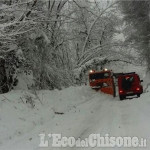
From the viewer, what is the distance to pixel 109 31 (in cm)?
3822

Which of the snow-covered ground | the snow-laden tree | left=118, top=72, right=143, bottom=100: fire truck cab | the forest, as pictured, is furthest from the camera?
the snow-laden tree

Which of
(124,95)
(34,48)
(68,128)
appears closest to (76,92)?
(124,95)

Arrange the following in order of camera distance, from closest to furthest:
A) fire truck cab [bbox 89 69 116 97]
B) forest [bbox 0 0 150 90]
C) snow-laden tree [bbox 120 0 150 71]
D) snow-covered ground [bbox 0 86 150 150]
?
snow-covered ground [bbox 0 86 150 150] < forest [bbox 0 0 150 90] < fire truck cab [bbox 89 69 116 97] < snow-laden tree [bbox 120 0 150 71]

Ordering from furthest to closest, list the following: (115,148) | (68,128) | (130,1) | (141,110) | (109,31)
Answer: (109,31) → (130,1) → (141,110) → (68,128) → (115,148)

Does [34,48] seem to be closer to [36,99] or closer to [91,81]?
[36,99]

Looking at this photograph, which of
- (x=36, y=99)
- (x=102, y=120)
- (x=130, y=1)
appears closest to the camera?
(x=102, y=120)

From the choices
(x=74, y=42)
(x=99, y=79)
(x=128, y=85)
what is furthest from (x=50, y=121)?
(x=74, y=42)

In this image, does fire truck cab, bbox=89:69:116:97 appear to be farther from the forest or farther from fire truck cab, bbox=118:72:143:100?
fire truck cab, bbox=118:72:143:100

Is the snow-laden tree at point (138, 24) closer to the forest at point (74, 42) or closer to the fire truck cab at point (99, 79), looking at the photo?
the forest at point (74, 42)

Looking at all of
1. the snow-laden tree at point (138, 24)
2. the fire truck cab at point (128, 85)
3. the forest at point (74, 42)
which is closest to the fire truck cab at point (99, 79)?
the forest at point (74, 42)

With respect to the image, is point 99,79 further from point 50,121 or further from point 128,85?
point 50,121

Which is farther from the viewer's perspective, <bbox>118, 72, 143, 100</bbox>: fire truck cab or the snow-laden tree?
the snow-laden tree

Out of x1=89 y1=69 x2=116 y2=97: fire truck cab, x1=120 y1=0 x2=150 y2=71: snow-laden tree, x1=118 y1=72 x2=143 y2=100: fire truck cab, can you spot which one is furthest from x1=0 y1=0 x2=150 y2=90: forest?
x1=118 y1=72 x2=143 y2=100: fire truck cab

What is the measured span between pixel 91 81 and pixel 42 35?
9.85 m
